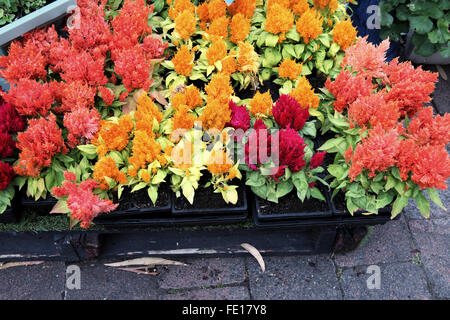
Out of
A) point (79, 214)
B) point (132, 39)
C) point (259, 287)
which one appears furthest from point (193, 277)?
point (132, 39)

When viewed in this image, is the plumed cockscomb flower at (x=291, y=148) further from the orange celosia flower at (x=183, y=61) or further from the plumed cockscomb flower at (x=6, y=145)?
the plumed cockscomb flower at (x=6, y=145)

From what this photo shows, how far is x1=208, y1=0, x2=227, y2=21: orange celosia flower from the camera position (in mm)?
2582

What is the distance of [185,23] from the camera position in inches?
98.7

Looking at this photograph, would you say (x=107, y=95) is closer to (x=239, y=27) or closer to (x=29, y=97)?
(x=29, y=97)

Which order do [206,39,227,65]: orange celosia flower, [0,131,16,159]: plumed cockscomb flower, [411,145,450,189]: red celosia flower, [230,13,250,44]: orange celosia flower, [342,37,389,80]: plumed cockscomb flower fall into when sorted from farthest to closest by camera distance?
[230,13,250,44]: orange celosia flower
[206,39,227,65]: orange celosia flower
[342,37,389,80]: plumed cockscomb flower
[0,131,16,159]: plumed cockscomb flower
[411,145,450,189]: red celosia flower

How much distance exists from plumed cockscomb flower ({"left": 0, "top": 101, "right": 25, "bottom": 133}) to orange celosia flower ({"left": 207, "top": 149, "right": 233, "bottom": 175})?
3.56 feet

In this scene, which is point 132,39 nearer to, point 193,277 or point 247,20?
point 247,20

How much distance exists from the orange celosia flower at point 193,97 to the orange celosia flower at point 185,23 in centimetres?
51

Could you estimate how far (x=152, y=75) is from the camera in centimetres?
258

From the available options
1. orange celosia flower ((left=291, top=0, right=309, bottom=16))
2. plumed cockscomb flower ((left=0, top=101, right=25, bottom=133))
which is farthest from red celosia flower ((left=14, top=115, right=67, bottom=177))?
orange celosia flower ((left=291, top=0, right=309, bottom=16))

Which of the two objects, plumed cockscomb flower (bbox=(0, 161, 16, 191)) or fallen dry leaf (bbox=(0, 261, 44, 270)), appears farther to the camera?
fallen dry leaf (bbox=(0, 261, 44, 270))

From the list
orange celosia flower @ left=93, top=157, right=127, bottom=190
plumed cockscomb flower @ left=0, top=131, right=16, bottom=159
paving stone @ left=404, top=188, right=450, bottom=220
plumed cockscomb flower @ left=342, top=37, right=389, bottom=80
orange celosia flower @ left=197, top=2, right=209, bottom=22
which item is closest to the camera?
orange celosia flower @ left=93, top=157, right=127, bottom=190

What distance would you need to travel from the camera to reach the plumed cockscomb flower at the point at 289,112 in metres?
2.12

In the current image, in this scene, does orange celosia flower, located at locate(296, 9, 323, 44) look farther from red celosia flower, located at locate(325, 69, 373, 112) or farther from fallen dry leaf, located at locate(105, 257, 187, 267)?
fallen dry leaf, located at locate(105, 257, 187, 267)
